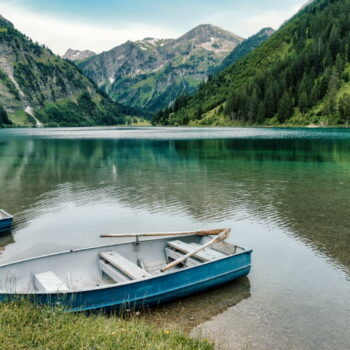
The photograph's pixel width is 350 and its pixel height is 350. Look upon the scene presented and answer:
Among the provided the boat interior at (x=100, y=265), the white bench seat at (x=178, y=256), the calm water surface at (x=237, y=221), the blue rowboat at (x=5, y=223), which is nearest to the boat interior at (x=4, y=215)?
the blue rowboat at (x=5, y=223)

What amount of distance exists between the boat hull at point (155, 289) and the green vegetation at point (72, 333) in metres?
0.62

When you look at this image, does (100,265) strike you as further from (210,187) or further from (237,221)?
(210,187)

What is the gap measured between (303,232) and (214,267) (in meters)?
11.1

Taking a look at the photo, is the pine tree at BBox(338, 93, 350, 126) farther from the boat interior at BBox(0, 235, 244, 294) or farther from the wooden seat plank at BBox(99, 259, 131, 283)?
the wooden seat plank at BBox(99, 259, 131, 283)

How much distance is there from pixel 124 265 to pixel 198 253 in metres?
3.73

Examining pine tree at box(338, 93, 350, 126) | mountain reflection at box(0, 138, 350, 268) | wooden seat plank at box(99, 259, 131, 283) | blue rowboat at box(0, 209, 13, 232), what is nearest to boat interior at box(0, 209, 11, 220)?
blue rowboat at box(0, 209, 13, 232)

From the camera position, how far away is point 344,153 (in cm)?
7106

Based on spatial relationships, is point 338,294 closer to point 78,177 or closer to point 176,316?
point 176,316

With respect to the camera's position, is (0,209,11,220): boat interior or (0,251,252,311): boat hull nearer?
(0,251,252,311): boat hull

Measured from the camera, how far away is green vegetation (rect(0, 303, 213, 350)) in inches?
388

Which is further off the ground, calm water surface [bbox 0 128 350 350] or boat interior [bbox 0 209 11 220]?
boat interior [bbox 0 209 11 220]

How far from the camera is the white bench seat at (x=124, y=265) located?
48.7ft

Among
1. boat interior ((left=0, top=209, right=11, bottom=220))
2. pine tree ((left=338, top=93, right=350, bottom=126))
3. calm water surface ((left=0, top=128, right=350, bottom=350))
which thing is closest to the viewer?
calm water surface ((left=0, top=128, right=350, bottom=350))

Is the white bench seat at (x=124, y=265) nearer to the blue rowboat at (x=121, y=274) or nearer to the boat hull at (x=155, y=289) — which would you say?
the blue rowboat at (x=121, y=274)
